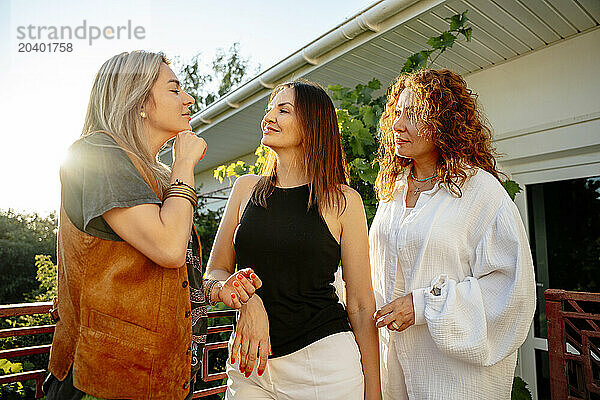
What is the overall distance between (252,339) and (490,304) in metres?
0.84

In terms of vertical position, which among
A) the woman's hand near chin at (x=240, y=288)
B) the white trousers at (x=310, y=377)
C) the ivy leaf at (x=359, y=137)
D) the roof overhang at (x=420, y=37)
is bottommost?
the white trousers at (x=310, y=377)

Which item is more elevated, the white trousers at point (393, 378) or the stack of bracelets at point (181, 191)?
the stack of bracelets at point (181, 191)

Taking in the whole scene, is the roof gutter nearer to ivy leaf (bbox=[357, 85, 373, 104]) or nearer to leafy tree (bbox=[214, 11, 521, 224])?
leafy tree (bbox=[214, 11, 521, 224])

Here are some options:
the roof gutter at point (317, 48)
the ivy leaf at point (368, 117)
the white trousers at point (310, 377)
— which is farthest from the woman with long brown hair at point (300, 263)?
the roof gutter at point (317, 48)

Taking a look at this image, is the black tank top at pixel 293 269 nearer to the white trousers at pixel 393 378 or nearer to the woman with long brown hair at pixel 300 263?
the woman with long brown hair at pixel 300 263

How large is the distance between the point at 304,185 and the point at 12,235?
31.5 ft

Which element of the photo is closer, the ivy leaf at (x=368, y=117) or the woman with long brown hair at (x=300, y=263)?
the woman with long brown hair at (x=300, y=263)

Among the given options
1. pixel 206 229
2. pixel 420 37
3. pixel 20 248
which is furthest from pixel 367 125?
pixel 20 248

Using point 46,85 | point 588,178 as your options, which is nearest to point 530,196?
point 588,178

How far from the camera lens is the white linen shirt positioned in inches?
65.6

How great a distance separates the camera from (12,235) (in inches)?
375

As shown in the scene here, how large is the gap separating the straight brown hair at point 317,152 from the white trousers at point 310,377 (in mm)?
490

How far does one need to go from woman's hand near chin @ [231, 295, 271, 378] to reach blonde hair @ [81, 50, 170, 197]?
1.59 feet

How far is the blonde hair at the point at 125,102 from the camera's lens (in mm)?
1334
